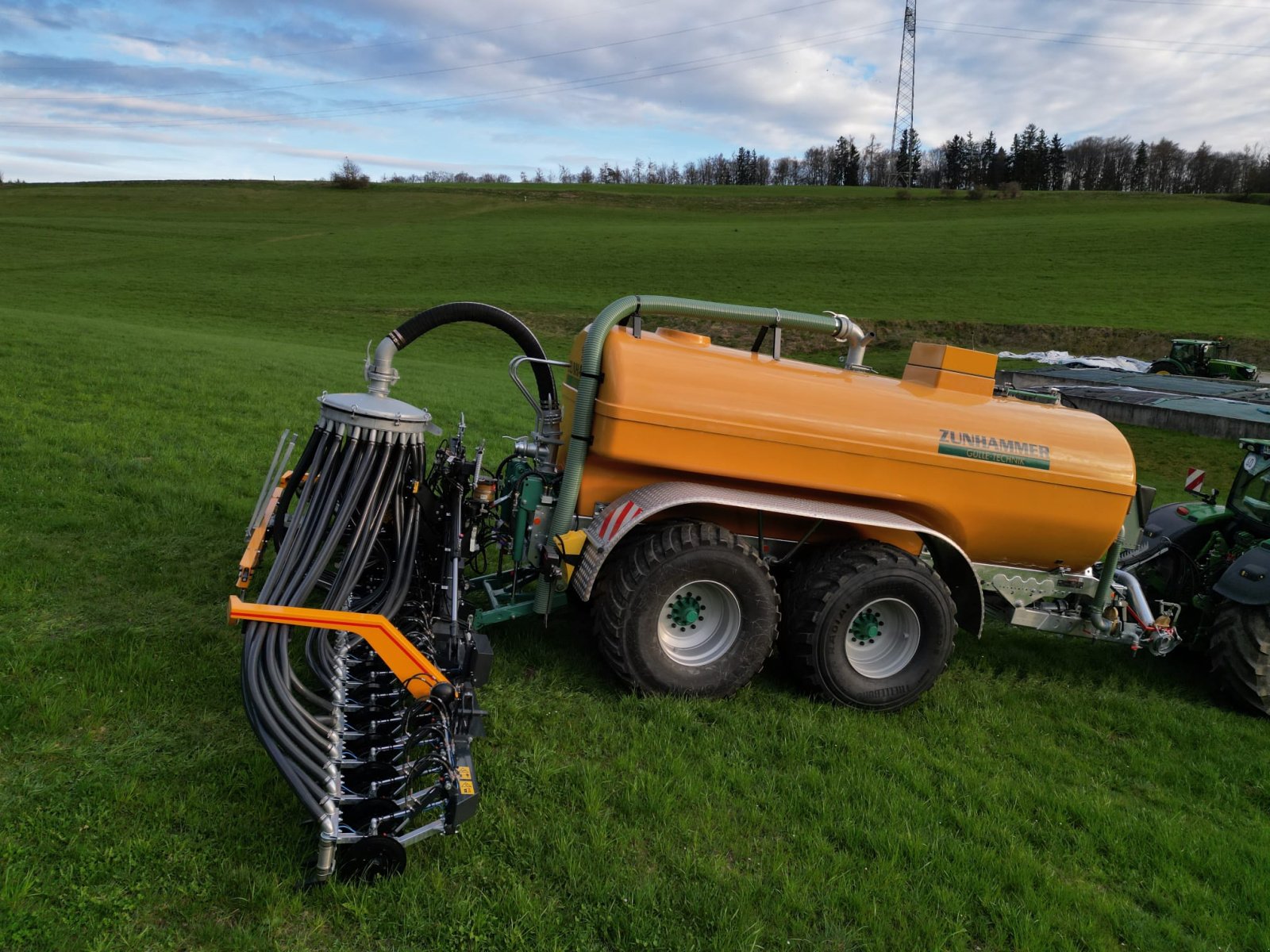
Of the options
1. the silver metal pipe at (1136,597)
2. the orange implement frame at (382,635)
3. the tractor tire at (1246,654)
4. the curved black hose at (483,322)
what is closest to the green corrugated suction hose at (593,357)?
the curved black hose at (483,322)

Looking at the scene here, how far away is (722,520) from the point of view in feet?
15.5

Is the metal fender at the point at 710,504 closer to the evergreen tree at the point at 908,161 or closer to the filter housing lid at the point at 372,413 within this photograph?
the filter housing lid at the point at 372,413

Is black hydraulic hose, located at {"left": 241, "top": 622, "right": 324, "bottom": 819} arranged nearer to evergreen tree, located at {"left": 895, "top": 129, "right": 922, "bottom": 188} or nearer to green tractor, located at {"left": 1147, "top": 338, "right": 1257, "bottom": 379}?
green tractor, located at {"left": 1147, "top": 338, "right": 1257, "bottom": 379}

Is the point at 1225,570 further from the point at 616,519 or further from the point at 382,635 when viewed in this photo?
the point at 382,635

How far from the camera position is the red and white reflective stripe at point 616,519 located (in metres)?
4.24

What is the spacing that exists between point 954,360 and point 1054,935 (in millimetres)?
3112

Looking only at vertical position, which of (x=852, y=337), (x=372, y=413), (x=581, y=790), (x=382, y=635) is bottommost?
(x=581, y=790)

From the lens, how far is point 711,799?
364 centimetres

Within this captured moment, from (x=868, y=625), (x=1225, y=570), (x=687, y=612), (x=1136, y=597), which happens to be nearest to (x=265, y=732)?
(x=687, y=612)

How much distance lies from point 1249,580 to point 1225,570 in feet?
1.03

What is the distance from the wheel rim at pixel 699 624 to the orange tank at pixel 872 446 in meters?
0.64

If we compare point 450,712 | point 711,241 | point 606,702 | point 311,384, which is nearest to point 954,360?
point 606,702

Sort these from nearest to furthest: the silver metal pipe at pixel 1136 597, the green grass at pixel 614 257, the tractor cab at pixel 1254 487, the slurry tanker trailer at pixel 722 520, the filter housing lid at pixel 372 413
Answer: the filter housing lid at pixel 372 413 < the slurry tanker trailer at pixel 722 520 < the silver metal pipe at pixel 1136 597 < the tractor cab at pixel 1254 487 < the green grass at pixel 614 257

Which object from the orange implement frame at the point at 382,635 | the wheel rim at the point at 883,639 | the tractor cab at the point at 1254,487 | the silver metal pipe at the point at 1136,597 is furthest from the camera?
the tractor cab at the point at 1254,487
